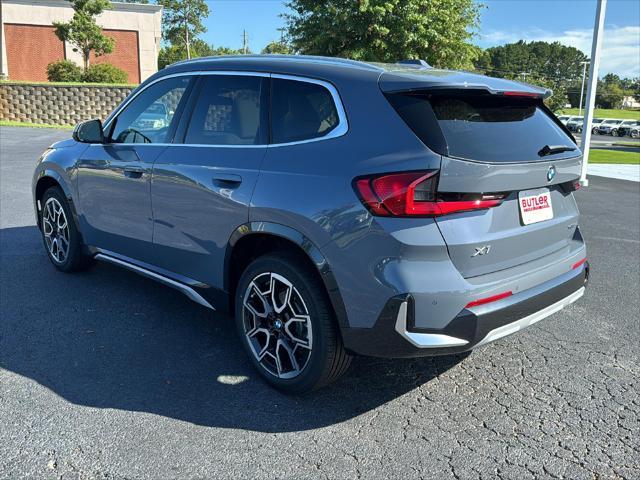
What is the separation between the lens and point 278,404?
3.13 metres

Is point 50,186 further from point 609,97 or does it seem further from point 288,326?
point 609,97

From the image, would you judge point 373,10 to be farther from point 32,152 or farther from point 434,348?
point 434,348

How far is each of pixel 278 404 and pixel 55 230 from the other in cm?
321

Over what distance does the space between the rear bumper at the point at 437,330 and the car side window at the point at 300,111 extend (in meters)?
1.03

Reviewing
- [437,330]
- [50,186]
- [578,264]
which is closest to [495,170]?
[437,330]

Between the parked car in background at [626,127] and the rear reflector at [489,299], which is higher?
the parked car in background at [626,127]

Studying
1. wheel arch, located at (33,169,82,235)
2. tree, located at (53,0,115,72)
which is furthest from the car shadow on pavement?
tree, located at (53,0,115,72)

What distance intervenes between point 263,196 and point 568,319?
8.96 ft

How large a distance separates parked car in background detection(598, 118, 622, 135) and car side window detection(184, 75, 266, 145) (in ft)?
203

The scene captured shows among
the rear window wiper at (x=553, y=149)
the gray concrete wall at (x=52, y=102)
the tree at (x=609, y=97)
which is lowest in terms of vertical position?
the rear window wiper at (x=553, y=149)

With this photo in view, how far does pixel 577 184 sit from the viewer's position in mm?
3359

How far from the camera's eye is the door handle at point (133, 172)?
4.00m

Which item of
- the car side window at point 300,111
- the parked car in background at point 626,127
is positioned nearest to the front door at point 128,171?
the car side window at point 300,111

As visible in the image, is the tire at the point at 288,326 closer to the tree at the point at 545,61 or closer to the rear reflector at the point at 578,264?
the rear reflector at the point at 578,264
